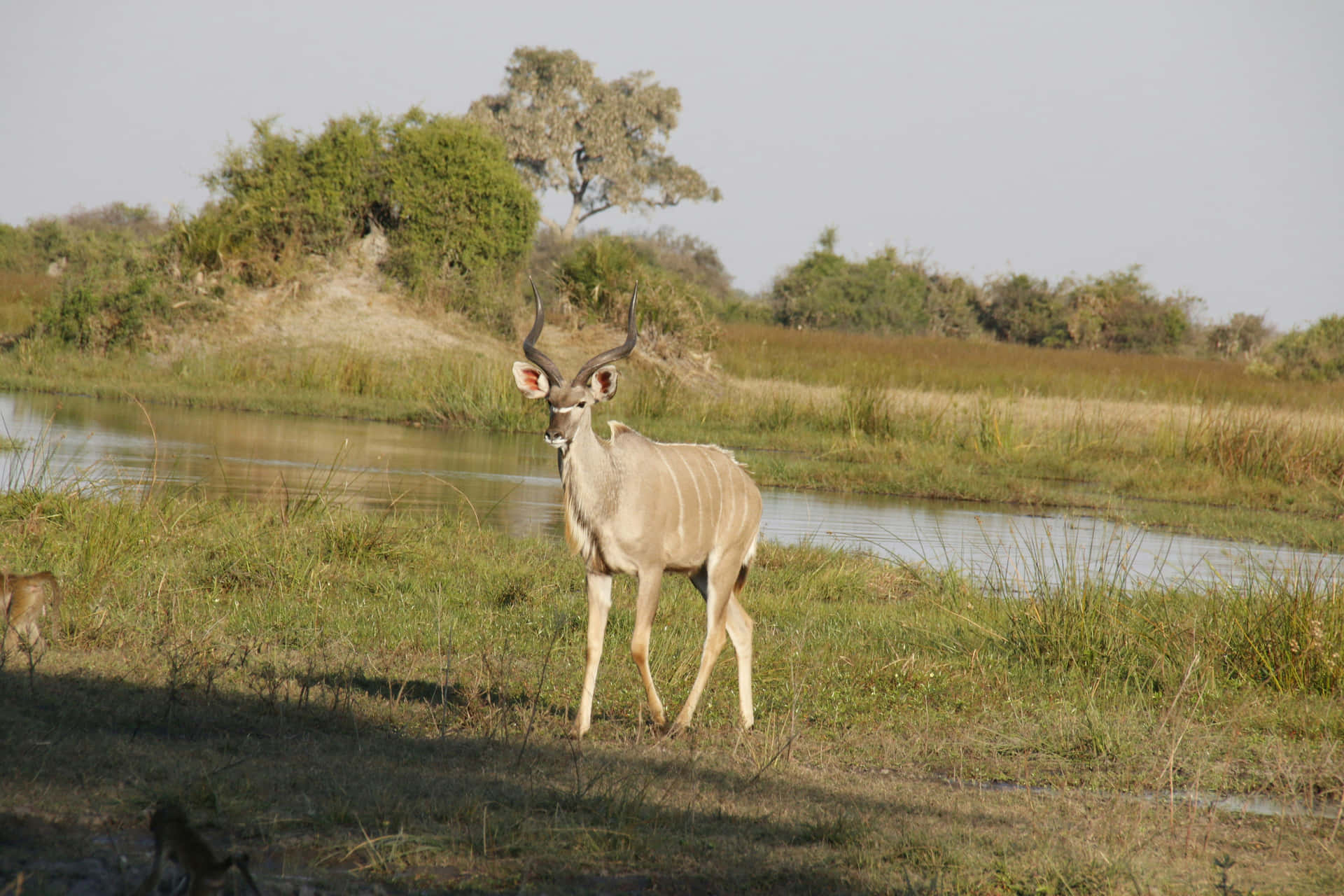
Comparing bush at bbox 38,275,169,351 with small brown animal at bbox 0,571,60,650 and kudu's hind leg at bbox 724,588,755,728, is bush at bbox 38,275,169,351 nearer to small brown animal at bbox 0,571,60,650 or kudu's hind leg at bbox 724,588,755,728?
small brown animal at bbox 0,571,60,650

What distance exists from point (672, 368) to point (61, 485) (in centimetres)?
1835

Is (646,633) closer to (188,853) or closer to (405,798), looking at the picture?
(405,798)

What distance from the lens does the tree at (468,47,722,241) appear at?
5628 centimetres

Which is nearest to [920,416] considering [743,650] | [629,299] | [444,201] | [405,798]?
[629,299]

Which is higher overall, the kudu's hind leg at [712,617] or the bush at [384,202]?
the bush at [384,202]

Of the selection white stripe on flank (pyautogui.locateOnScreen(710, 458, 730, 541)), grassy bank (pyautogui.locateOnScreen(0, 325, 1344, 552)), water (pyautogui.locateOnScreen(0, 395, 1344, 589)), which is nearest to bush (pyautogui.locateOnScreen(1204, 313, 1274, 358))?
grassy bank (pyautogui.locateOnScreen(0, 325, 1344, 552))

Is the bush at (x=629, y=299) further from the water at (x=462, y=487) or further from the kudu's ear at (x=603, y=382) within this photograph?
the kudu's ear at (x=603, y=382)

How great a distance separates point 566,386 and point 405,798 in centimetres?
233

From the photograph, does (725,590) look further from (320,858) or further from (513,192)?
(513,192)

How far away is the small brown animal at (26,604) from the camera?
6.21m

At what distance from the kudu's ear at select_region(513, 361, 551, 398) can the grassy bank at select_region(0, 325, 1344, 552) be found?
9347mm

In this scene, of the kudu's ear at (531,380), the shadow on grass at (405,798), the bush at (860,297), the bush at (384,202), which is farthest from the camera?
the bush at (860,297)

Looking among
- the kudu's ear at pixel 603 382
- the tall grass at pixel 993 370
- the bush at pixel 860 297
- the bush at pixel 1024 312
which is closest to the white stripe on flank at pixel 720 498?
the kudu's ear at pixel 603 382

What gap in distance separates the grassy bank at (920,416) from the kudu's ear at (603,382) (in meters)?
9.12
